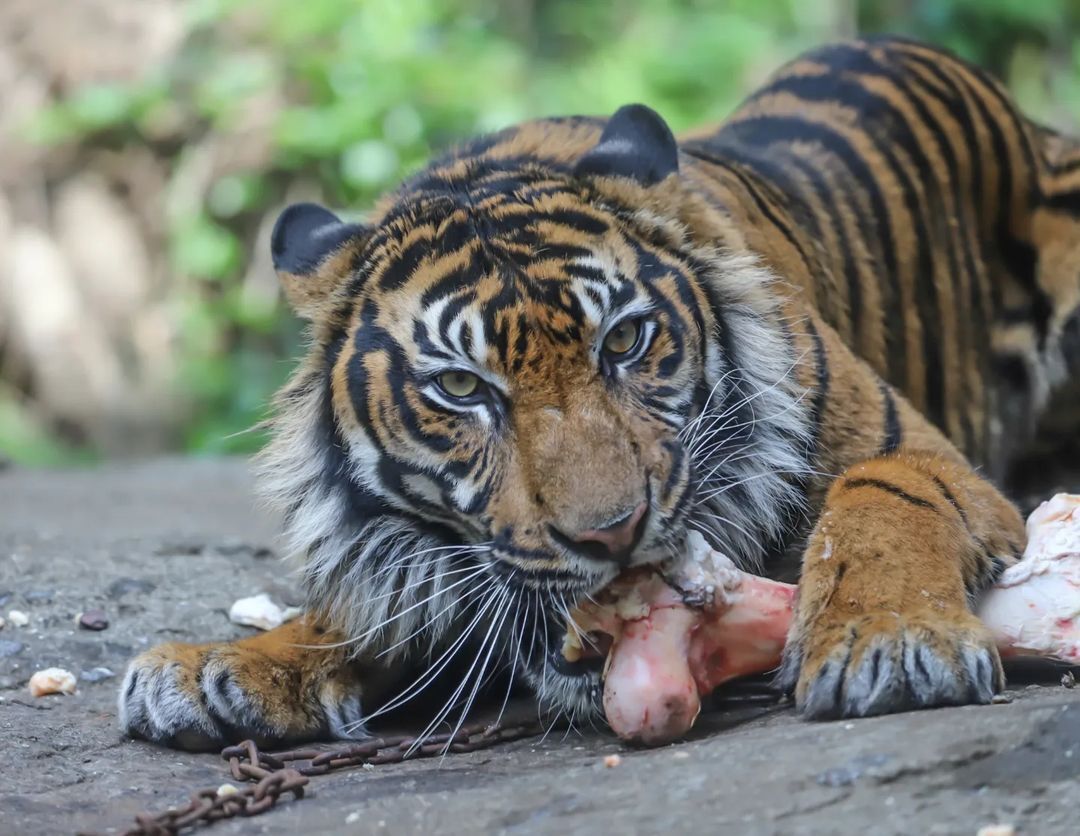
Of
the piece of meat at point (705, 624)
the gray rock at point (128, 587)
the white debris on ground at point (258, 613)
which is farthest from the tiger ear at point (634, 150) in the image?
the gray rock at point (128, 587)

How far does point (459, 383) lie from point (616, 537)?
45 cm

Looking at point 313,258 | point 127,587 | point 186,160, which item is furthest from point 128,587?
point 186,160

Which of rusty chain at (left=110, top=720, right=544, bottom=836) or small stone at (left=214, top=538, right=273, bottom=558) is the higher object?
small stone at (left=214, top=538, right=273, bottom=558)

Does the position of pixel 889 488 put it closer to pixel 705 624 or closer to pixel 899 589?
pixel 899 589

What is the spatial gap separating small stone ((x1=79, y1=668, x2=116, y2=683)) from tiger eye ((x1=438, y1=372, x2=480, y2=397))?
3.52 feet

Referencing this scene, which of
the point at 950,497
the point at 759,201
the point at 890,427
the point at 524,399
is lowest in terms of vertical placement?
the point at 950,497

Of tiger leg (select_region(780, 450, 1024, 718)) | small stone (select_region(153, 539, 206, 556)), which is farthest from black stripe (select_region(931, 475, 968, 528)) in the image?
small stone (select_region(153, 539, 206, 556))

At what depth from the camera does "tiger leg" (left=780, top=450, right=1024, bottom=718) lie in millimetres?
2125

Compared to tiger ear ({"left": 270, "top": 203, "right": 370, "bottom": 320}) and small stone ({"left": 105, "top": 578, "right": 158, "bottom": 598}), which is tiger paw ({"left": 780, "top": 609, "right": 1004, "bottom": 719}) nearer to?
tiger ear ({"left": 270, "top": 203, "right": 370, "bottom": 320})

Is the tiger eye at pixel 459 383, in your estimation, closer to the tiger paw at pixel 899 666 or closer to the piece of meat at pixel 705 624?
the piece of meat at pixel 705 624

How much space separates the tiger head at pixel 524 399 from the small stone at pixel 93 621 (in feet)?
2.05

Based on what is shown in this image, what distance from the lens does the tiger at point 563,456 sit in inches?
89.0

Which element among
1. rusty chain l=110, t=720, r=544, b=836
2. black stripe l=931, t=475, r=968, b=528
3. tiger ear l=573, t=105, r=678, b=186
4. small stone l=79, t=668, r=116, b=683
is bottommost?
rusty chain l=110, t=720, r=544, b=836

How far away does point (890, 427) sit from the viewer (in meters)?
2.90
